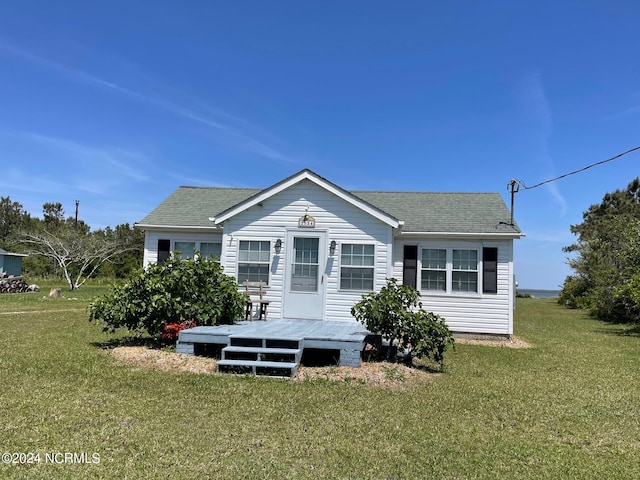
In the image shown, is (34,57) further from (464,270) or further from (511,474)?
(511,474)

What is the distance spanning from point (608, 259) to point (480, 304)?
1689cm

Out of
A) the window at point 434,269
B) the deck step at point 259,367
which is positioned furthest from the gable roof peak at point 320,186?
the deck step at point 259,367

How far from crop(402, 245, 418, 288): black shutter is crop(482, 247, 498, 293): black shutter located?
71.8 inches

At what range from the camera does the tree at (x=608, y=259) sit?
17.9 m

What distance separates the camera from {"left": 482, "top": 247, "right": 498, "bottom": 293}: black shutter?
12.0 metres

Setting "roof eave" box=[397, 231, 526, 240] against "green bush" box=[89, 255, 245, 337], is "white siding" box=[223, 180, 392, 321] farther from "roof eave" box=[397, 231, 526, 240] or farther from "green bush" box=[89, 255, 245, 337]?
"green bush" box=[89, 255, 245, 337]

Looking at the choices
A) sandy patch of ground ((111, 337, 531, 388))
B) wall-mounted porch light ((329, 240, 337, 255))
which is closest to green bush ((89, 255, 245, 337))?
sandy patch of ground ((111, 337, 531, 388))

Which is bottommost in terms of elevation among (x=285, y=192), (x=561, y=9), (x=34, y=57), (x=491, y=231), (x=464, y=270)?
(x=464, y=270)

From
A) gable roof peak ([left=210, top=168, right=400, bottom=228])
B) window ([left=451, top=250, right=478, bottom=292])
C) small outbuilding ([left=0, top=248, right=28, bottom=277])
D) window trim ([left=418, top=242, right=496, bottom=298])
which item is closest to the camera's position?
gable roof peak ([left=210, top=168, right=400, bottom=228])

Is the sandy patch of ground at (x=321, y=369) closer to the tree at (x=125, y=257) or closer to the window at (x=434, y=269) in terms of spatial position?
the window at (x=434, y=269)

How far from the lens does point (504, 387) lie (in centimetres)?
662

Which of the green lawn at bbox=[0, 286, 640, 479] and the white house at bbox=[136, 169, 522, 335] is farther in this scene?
the white house at bbox=[136, 169, 522, 335]

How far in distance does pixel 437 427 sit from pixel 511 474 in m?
1.11

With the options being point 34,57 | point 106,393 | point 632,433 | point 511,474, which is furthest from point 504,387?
point 34,57
